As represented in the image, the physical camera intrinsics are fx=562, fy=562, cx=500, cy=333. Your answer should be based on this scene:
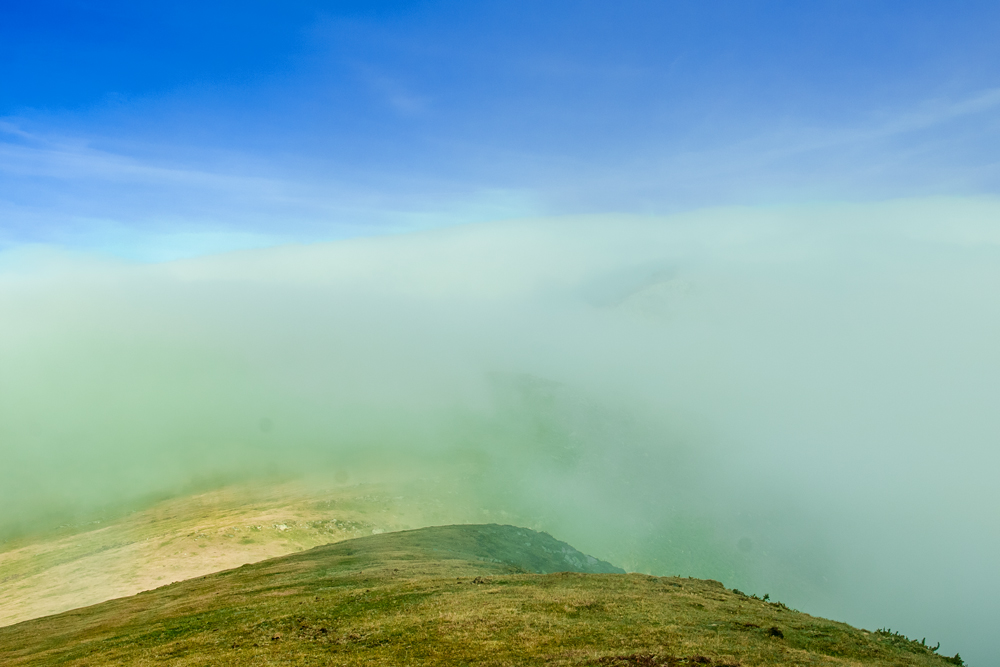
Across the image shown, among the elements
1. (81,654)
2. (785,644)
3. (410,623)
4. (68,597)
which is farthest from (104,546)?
(785,644)

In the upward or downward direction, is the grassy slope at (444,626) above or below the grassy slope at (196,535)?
above

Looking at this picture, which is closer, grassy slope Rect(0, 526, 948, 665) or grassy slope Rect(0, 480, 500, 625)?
grassy slope Rect(0, 526, 948, 665)

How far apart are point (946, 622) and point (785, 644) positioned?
225m

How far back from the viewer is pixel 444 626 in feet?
128

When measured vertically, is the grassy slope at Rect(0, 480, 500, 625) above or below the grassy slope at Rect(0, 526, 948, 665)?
below

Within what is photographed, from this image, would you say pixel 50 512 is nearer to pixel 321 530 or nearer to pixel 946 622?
pixel 321 530

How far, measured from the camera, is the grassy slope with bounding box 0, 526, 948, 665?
3431 cm

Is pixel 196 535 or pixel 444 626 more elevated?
pixel 444 626

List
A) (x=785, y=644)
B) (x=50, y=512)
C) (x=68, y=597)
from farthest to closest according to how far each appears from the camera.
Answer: (x=50, y=512) → (x=68, y=597) → (x=785, y=644)

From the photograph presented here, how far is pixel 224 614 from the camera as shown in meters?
50.2

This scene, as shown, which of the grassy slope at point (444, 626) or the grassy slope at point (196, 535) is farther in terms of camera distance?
the grassy slope at point (196, 535)

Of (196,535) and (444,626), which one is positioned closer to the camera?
(444,626)

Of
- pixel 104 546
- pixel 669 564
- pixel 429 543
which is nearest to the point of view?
pixel 429 543

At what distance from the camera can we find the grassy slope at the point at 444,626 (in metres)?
34.3
